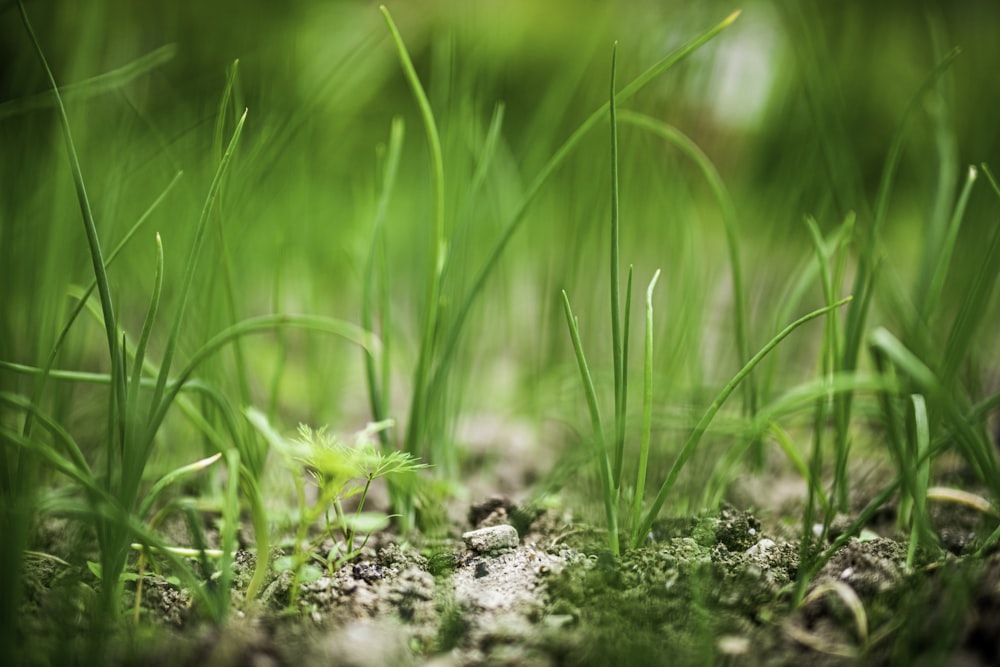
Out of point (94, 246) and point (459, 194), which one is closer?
point (94, 246)

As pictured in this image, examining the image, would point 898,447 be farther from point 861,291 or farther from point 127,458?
point 127,458

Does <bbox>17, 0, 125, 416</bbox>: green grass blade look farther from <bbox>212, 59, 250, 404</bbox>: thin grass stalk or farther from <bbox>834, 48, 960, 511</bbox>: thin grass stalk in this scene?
<bbox>834, 48, 960, 511</bbox>: thin grass stalk

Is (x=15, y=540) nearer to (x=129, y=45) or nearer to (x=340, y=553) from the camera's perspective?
(x=340, y=553)

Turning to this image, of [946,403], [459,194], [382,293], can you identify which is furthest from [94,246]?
[946,403]

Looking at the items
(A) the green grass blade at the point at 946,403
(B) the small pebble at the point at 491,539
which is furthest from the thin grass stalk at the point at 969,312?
(B) the small pebble at the point at 491,539

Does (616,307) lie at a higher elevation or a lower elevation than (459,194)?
lower

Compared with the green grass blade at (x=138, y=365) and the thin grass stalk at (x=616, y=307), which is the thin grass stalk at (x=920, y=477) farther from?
the green grass blade at (x=138, y=365)

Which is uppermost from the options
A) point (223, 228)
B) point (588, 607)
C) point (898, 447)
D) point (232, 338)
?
point (223, 228)
